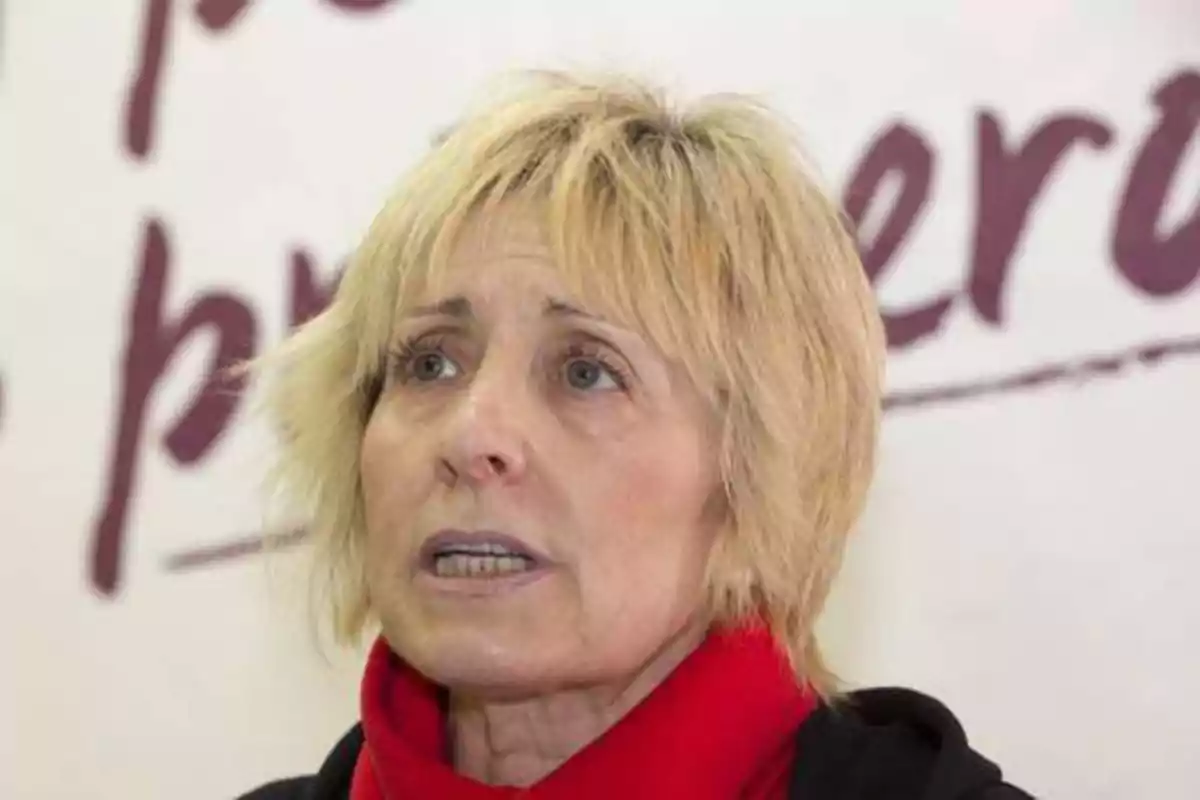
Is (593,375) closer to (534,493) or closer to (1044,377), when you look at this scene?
(534,493)

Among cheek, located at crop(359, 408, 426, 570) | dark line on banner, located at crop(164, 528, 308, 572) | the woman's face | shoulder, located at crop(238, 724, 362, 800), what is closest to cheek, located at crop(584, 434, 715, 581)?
the woman's face

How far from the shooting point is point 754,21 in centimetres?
128

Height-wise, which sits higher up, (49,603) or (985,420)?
(985,420)

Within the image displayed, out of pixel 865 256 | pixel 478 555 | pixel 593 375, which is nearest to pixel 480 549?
pixel 478 555

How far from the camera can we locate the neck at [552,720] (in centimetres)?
96

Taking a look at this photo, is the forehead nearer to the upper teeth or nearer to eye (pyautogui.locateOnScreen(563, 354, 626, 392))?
eye (pyautogui.locateOnScreen(563, 354, 626, 392))

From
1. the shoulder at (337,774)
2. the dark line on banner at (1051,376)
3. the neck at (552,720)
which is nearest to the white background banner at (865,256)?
the dark line on banner at (1051,376)

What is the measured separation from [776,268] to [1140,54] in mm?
435

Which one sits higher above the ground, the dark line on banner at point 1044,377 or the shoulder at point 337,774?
the dark line on banner at point 1044,377

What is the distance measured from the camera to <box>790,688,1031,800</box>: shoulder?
92 cm

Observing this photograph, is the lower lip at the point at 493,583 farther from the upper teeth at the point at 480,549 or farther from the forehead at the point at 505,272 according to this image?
the forehead at the point at 505,272

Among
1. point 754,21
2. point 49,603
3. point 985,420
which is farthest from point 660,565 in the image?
point 49,603

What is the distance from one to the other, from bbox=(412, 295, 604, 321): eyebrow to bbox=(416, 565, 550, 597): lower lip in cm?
13

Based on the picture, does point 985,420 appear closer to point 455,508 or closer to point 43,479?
point 455,508
